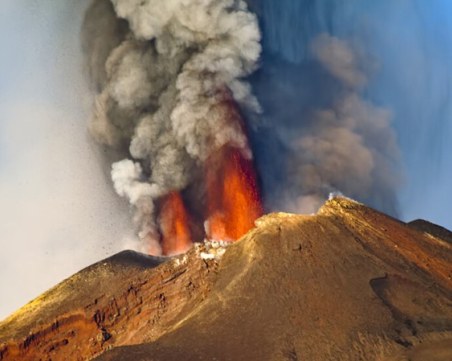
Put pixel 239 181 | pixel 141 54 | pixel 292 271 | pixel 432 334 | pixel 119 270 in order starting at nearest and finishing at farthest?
1. pixel 432 334
2. pixel 292 271
3. pixel 119 270
4. pixel 239 181
5. pixel 141 54

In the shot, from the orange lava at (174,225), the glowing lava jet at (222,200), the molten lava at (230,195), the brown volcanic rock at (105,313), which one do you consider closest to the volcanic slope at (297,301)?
the brown volcanic rock at (105,313)

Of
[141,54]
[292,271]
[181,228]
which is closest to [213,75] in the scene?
[141,54]

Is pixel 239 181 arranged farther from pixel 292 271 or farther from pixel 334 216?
pixel 292 271

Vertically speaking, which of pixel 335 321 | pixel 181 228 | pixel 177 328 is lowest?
pixel 335 321

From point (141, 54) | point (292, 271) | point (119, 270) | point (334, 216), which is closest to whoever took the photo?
point (292, 271)

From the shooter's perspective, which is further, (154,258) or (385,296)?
(154,258)

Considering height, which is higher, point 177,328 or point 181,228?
point 181,228

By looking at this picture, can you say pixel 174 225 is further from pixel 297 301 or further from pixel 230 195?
pixel 297 301

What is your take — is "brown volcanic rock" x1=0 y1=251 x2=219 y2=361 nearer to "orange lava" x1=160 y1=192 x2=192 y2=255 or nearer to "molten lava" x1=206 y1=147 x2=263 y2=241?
"molten lava" x1=206 y1=147 x2=263 y2=241
